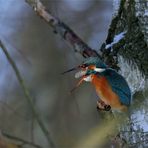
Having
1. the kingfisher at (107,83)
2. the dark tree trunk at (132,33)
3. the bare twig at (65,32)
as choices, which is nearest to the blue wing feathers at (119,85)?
the kingfisher at (107,83)

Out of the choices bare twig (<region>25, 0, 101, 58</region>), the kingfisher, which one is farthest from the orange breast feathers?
bare twig (<region>25, 0, 101, 58</region>)

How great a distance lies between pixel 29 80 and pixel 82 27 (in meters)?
0.87

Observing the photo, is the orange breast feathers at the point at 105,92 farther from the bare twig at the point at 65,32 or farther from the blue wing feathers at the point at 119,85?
the bare twig at the point at 65,32

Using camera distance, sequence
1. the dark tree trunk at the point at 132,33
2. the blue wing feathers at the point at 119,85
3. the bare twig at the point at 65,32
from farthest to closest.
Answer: the bare twig at the point at 65,32, the dark tree trunk at the point at 132,33, the blue wing feathers at the point at 119,85

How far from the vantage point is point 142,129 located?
1754mm

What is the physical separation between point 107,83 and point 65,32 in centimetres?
44

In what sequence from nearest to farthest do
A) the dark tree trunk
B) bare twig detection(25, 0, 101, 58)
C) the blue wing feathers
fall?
the blue wing feathers → the dark tree trunk → bare twig detection(25, 0, 101, 58)

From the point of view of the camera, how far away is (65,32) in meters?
2.05

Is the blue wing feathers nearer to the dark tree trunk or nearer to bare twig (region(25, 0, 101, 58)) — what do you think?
the dark tree trunk

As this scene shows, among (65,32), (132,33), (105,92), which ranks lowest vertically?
(105,92)

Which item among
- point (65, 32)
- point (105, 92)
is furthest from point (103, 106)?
point (65, 32)

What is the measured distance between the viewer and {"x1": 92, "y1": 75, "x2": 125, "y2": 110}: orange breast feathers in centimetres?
166

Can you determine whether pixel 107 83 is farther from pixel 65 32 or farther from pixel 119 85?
pixel 65 32

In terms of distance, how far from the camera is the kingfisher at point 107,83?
1.66 meters
